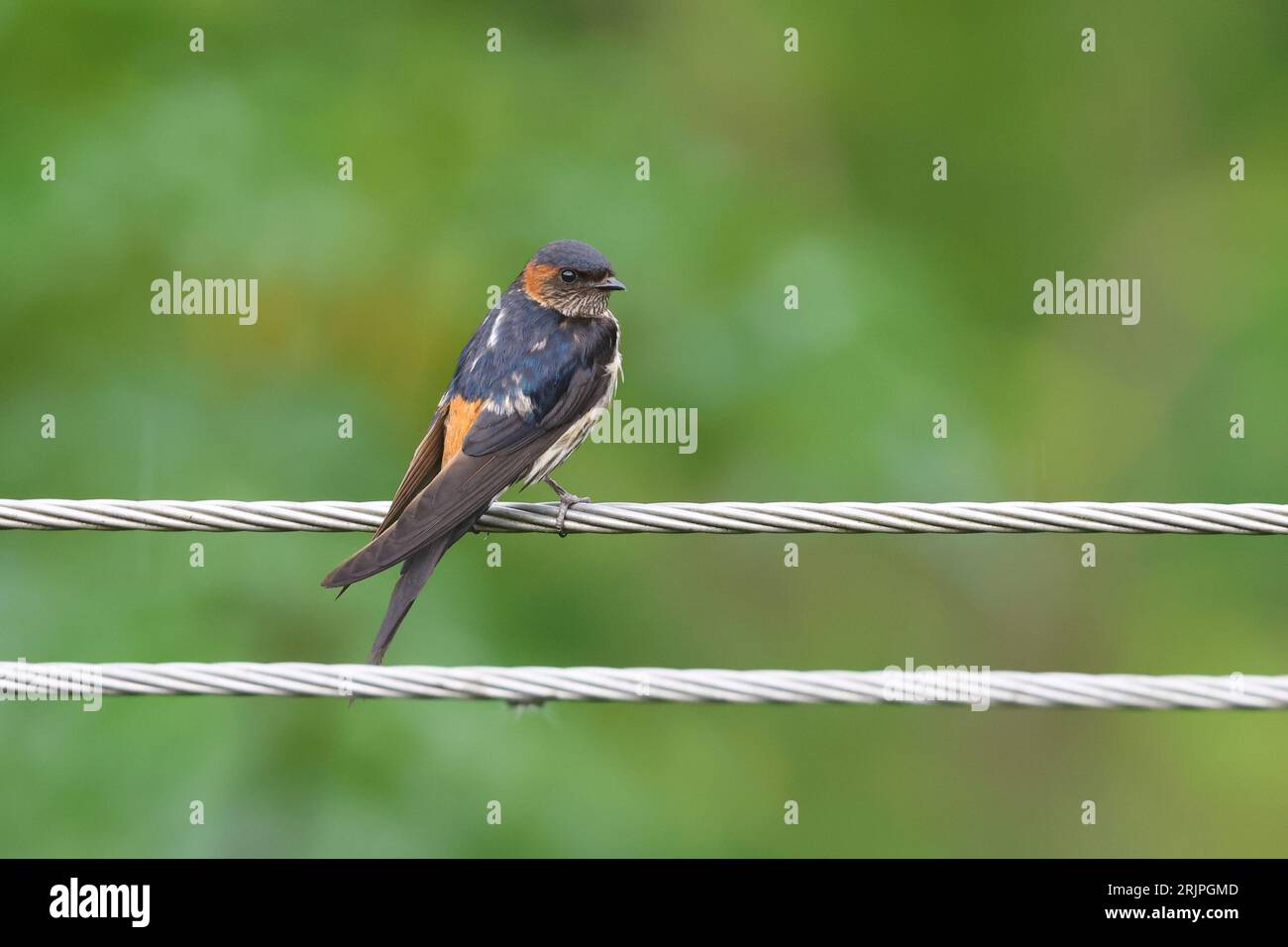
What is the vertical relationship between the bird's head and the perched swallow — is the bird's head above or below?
above

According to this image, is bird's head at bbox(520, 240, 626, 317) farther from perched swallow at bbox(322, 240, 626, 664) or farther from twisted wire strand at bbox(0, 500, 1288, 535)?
twisted wire strand at bbox(0, 500, 1288, 535)

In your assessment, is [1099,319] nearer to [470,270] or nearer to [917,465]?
[917,465]

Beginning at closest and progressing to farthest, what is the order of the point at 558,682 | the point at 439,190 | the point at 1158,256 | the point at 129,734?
the point at 558,682 < the point at 129,734 < the point at 439,190 < the point at 1158,256

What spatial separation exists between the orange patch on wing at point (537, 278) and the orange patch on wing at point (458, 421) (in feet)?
2.37

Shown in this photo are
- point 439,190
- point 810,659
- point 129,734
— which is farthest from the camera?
point 439,190

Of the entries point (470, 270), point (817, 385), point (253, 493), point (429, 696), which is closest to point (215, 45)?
point (470, 270)

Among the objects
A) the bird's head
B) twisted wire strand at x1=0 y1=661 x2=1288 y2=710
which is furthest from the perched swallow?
twisted wire strand at x1=0 y1=661 x2=1288 y2=710

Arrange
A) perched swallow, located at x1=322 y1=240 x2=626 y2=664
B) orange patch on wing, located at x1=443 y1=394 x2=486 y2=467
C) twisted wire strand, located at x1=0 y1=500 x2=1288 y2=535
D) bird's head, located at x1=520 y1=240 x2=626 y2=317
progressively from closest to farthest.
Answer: twisted wire strand, located at x1=0 y1=500 x2=1288 y2=535
perched swallow, located at x1=322 y1=240 x2=626 y2=664
orange patch on wing, located at x1=443 y1=394 x2=486 y2=467
bird's head, located at x1=520 y1=240 x2=626 y2=317

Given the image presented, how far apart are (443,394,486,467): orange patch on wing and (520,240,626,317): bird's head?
72 centimetres

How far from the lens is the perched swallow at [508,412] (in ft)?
13.8

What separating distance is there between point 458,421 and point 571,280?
92cm

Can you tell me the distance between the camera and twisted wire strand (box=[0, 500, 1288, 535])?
11.0 feet

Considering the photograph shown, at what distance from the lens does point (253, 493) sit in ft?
24.0

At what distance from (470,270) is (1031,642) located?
3.46 meters
